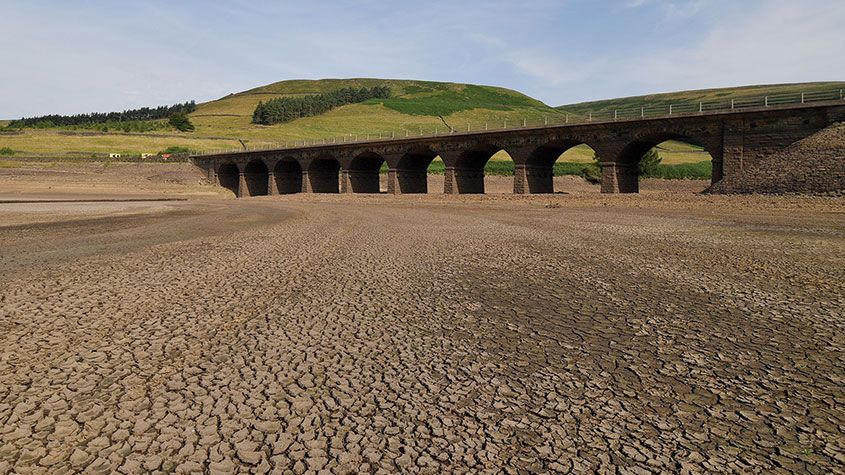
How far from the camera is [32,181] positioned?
55.9m

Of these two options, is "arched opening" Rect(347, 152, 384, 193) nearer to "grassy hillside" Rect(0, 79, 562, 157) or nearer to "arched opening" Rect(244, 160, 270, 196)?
"grassy hillside" Rect(0, 79, 562, 157)

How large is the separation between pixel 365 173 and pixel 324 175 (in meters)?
7.70

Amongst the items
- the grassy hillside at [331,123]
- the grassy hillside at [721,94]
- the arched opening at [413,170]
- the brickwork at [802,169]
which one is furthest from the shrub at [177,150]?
the grassy hillside at [721,94]

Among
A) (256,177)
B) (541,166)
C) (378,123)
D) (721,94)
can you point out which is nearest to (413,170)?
(541,166)

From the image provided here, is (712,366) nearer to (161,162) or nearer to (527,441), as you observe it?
(527,441)

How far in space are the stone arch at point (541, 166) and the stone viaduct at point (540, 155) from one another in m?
0.09

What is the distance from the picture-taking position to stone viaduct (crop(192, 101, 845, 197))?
104 feet

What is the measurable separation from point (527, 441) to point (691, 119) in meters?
38.2

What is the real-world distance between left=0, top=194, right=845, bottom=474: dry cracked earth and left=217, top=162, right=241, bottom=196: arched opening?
2697 inches

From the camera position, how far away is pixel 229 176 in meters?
76.8

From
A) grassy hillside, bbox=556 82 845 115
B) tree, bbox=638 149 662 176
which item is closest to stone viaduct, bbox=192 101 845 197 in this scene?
tree, bbox=638 149 662 176

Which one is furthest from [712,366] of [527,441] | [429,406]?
[429,406]

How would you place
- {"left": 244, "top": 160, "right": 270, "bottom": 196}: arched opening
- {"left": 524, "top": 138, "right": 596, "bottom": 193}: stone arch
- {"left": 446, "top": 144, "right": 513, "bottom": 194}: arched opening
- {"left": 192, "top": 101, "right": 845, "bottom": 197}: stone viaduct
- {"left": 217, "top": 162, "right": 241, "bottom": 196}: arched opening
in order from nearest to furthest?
{"left": 192, "top": 101, "right": 845, "bottom": 197}: stone viaduct, {"left": 524, "top": 138, "right": 596, "bottom": 193}: stone arch, {"left": 446, "top": 144, "right": 513, "bottom": 194}: arched opening, {"left": 244, "top": 160, "right": 270, "bottom": 196}: arched opening, {"left": 217, "top": 162, "right": 241, "bottom": 196}: arched opening

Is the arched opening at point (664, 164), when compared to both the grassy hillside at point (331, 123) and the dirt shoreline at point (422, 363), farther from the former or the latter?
the dirt shoreline at point (422, 363)
